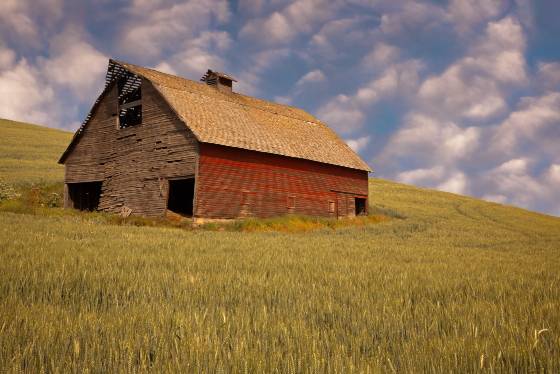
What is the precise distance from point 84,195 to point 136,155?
327 inches

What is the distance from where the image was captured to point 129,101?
28453 mm

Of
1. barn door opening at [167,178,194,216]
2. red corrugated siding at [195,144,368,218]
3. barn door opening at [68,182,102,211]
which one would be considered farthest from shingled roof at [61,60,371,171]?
barn door opening at [167,178,194,216]

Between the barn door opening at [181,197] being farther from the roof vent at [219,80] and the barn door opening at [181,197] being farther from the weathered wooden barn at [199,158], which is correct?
the roof vent at [219,80]

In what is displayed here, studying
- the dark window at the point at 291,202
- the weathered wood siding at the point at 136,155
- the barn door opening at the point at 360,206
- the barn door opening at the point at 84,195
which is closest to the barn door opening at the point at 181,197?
the weathered wood siding at the point at 136,155

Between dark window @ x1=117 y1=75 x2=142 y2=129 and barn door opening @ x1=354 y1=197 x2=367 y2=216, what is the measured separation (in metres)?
17.7

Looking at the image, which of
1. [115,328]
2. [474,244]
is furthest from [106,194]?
[115,328]

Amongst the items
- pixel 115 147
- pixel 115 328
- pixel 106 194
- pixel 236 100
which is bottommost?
pixel 115 328

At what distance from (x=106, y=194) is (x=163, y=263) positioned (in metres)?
22.3

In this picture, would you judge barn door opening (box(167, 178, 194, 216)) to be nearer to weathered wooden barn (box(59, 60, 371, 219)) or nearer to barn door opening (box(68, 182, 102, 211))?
weathered wooden barn (box(59, 60, 371, 219))

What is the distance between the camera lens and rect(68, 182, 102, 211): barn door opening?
31062mm

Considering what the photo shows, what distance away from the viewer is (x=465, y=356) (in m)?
2.94

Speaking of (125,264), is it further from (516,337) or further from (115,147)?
(115,147)

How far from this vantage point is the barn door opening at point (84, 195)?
1223 inches

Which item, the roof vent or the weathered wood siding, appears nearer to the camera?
the weathered wood siding
